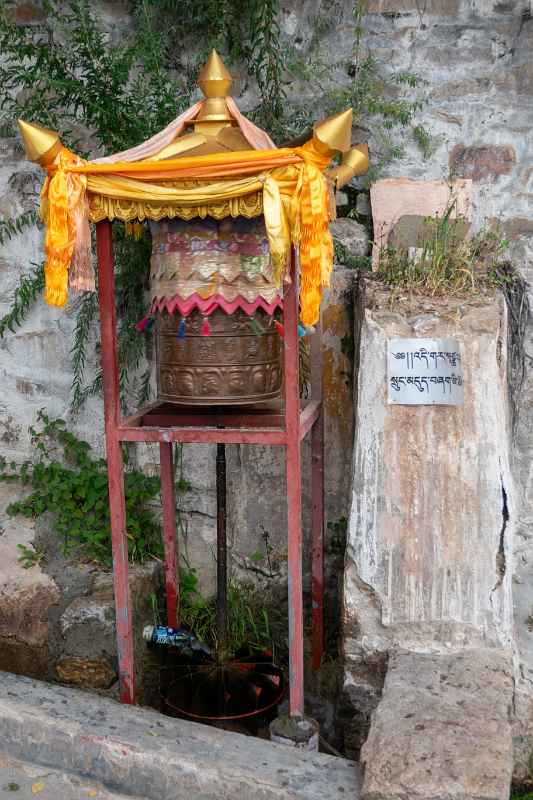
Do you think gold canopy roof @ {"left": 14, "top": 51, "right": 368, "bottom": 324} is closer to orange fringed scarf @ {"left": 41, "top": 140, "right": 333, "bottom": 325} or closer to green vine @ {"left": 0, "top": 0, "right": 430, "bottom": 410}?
orange fringed scarf @ {"left": 41, "top": 140, "right": 333, "bottom": 325}

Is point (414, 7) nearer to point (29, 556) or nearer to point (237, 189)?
point (237, 189)

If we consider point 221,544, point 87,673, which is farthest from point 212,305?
point 87,673

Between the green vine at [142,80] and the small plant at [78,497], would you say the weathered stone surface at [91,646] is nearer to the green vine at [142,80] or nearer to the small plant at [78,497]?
the small plant at [78,497]

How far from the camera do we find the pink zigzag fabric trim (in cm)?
236

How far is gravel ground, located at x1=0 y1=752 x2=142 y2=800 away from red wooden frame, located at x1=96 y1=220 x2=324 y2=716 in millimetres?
433

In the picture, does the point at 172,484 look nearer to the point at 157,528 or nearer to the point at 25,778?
the point at 157,528

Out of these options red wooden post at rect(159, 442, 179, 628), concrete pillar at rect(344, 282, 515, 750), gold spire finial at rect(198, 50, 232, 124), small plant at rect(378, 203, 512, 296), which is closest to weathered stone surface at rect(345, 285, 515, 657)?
concrete pillar at rect(344, 282, 515, 750)

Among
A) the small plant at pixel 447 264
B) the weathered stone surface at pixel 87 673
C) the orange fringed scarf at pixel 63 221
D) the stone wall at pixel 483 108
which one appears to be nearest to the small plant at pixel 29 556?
the weathered stone surface at pixel 87 673

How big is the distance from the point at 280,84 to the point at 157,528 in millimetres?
1986

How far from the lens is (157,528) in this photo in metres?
3.52

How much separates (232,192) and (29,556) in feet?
6.08

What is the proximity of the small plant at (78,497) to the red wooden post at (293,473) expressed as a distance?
1.04 metres

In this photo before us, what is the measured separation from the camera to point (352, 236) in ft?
10.8

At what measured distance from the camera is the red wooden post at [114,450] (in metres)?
2.52
